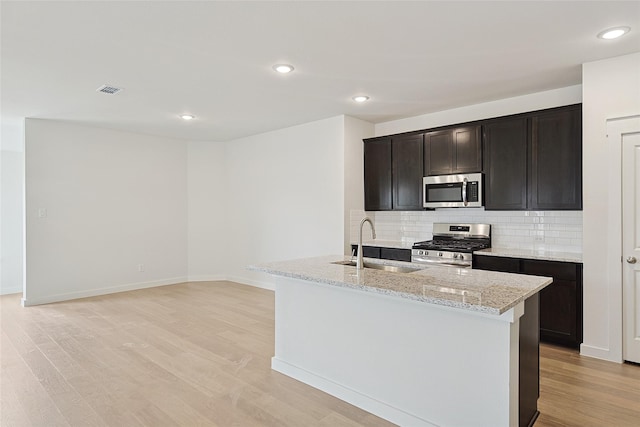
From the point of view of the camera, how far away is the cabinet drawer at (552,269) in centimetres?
359

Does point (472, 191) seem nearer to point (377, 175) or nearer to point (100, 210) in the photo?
point (377, 175)

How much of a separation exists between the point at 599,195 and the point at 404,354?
8.06ft

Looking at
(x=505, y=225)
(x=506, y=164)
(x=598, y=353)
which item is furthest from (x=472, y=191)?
(x=598, y=353)

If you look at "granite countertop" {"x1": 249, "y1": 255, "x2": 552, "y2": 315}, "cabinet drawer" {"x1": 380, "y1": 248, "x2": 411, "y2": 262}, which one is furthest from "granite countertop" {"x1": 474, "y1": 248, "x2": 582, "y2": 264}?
"granite countertop" {"x1": 249, "y1": 255, "x2": 552, "y2": 315}

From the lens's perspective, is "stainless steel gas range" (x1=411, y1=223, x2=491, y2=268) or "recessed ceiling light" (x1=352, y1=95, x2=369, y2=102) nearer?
"stainless steel gas range" (x1=411, y1=223, x2=491, y2=268)

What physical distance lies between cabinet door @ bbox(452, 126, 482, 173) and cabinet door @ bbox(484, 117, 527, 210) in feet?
0.29

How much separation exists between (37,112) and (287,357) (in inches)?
186

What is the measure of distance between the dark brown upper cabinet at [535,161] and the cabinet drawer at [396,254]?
3.59ft

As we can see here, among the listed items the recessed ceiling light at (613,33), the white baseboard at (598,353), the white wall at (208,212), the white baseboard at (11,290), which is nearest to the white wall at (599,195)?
the white baseboard at (598,353)

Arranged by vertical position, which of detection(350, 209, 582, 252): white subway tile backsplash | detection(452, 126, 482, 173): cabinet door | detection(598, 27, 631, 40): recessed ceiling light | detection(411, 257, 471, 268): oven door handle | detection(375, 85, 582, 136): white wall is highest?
detection(598, 27, 631, 40): recessed ceiling light

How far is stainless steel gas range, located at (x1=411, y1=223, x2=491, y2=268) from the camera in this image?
14.0ft

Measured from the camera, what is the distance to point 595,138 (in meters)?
3.42

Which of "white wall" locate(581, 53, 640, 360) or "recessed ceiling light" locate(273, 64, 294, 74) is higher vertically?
"recessed ceiling light" locate(273, 64, 294, 74)

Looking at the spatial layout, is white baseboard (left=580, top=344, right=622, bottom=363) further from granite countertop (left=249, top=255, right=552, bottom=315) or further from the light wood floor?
granite countertop (left=249, top=255, right=552, bottom=315)
